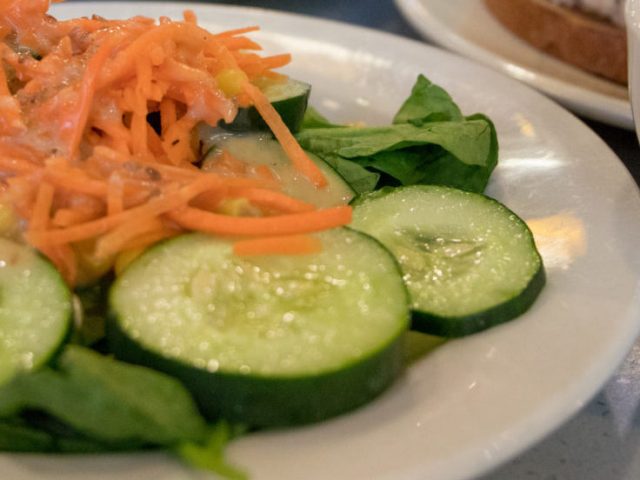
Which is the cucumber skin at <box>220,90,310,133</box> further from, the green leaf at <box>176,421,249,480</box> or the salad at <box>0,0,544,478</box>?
the green leaf at <box>176,421,249,480</box>

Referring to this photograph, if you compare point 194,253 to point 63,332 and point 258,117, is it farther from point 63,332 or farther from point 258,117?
point 258,117

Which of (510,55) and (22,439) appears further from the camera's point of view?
(510,55)

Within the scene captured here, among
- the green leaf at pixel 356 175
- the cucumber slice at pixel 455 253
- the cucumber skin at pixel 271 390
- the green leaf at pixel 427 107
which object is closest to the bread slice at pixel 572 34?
the green leaf at pixel 427 107

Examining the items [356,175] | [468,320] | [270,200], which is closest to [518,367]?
[468,320]

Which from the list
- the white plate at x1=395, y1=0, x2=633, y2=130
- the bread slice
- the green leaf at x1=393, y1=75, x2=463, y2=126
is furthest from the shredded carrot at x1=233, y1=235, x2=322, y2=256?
the bread slice

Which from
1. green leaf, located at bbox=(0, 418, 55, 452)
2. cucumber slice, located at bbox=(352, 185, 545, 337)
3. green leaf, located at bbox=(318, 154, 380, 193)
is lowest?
green leaf, located at bbox=(0, 418, 55, 452)

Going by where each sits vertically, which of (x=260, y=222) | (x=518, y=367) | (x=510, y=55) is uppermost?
(x=260, y=222)
